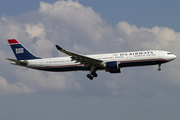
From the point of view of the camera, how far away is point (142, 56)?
47.6 meters

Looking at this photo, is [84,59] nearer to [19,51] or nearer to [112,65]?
[112,65]

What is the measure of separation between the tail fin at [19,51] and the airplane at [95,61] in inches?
9.4

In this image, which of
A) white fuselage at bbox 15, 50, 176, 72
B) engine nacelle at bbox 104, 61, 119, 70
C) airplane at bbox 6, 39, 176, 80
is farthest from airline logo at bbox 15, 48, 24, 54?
engine nacelle at bbox 104, 61, 119, 70

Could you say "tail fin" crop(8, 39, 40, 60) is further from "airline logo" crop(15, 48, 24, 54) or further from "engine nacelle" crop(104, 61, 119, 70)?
"engine nacelle" crop(104, 61, 119, 70)

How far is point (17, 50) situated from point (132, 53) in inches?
932

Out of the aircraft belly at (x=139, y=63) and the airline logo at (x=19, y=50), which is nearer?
the aircraft belly at (x=139, y=63)

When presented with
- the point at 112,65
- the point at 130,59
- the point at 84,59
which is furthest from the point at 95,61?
the point at 130,59

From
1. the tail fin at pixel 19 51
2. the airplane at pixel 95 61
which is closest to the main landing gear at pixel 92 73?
the airplane at pixel 95 61

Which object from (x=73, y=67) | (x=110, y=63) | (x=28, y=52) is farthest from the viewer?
(x=28, y=52)

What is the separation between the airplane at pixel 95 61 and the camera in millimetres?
Result: 47406

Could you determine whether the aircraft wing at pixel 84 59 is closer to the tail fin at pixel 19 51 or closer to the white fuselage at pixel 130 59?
the white fuselage at pixel 130 59

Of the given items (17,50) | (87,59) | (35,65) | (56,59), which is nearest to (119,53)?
(87,59)

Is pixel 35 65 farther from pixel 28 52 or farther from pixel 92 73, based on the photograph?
Result: pixel 92 73

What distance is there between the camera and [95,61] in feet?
158
